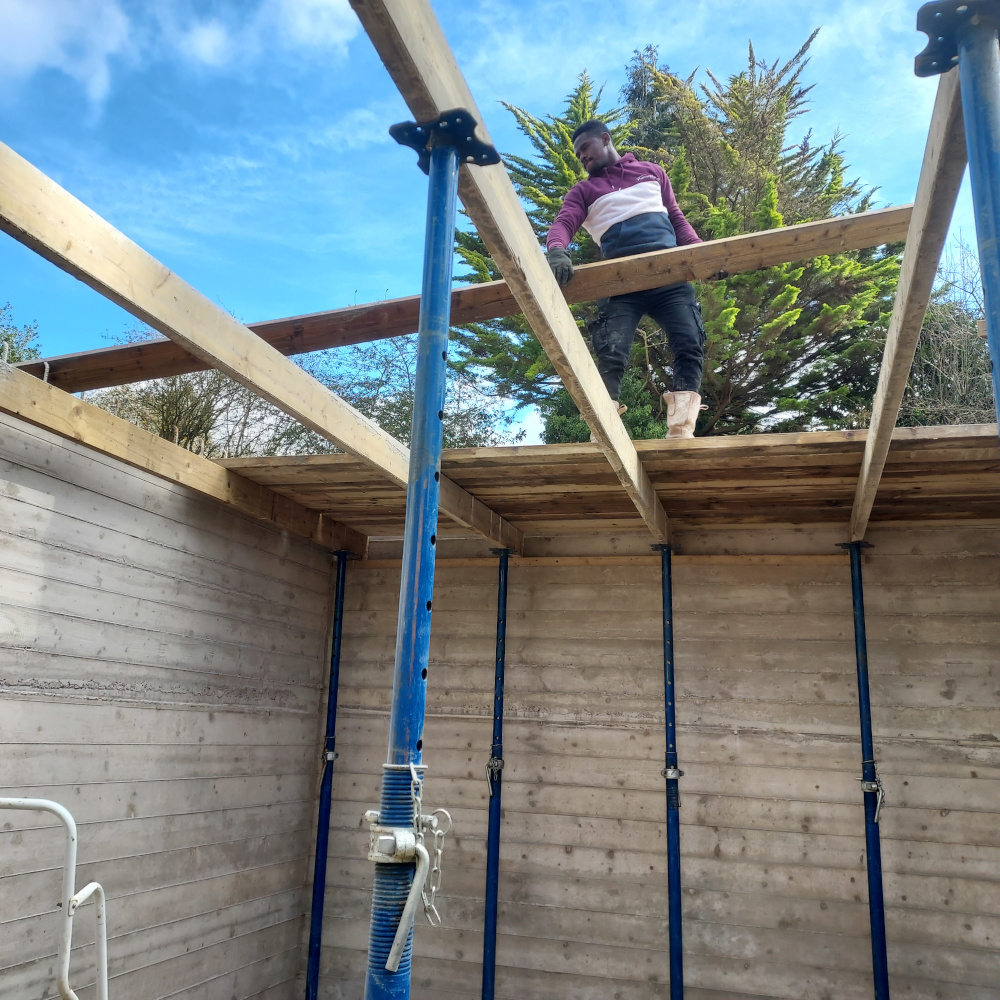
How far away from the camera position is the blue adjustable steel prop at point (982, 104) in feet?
4.69

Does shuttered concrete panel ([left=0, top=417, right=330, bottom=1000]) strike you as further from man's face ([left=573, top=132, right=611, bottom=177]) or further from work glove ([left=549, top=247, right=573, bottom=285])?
man's face ([left=573, top=132, right=611, bottom=177])

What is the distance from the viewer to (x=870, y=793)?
4.07 m

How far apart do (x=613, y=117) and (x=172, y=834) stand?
11053mm

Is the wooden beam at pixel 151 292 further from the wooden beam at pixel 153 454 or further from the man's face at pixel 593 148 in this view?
the man's face at pixel 593 148

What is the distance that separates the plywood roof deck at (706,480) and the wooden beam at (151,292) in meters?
0.87

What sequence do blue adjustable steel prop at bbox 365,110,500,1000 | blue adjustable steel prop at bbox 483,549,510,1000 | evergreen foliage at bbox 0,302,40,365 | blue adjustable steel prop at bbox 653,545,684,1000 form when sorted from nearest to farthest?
1. blue adjustable steel prop at bbox 365,110,500,1000
2. blue adjustable steel prop at bbox 653,545,684,1000
3. blue adjustable steel prop at bbox 483,549,510,1000
4. evergreen foliage at bbox 0,302,40,365

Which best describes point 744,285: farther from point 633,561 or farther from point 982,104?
point 982,104

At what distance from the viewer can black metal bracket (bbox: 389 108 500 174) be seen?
169cm

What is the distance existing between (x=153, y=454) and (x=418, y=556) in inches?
94.5

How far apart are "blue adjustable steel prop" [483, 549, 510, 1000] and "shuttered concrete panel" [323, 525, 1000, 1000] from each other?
0.16 m

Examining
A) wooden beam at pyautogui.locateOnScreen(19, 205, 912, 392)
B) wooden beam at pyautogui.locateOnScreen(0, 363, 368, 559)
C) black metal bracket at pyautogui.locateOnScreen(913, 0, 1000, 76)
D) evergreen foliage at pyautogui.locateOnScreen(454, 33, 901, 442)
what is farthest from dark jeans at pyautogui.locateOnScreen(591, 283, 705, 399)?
evergreen foliage at pyautogui.locateOnScreen(454, 33, 901, 442)

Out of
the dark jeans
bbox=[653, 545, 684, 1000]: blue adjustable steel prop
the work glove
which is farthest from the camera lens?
bbox=[653, 545, 684, 1000]: blue adjustable steel prop

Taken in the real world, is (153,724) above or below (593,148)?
below

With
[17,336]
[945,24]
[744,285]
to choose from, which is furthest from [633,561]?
[17,336]
